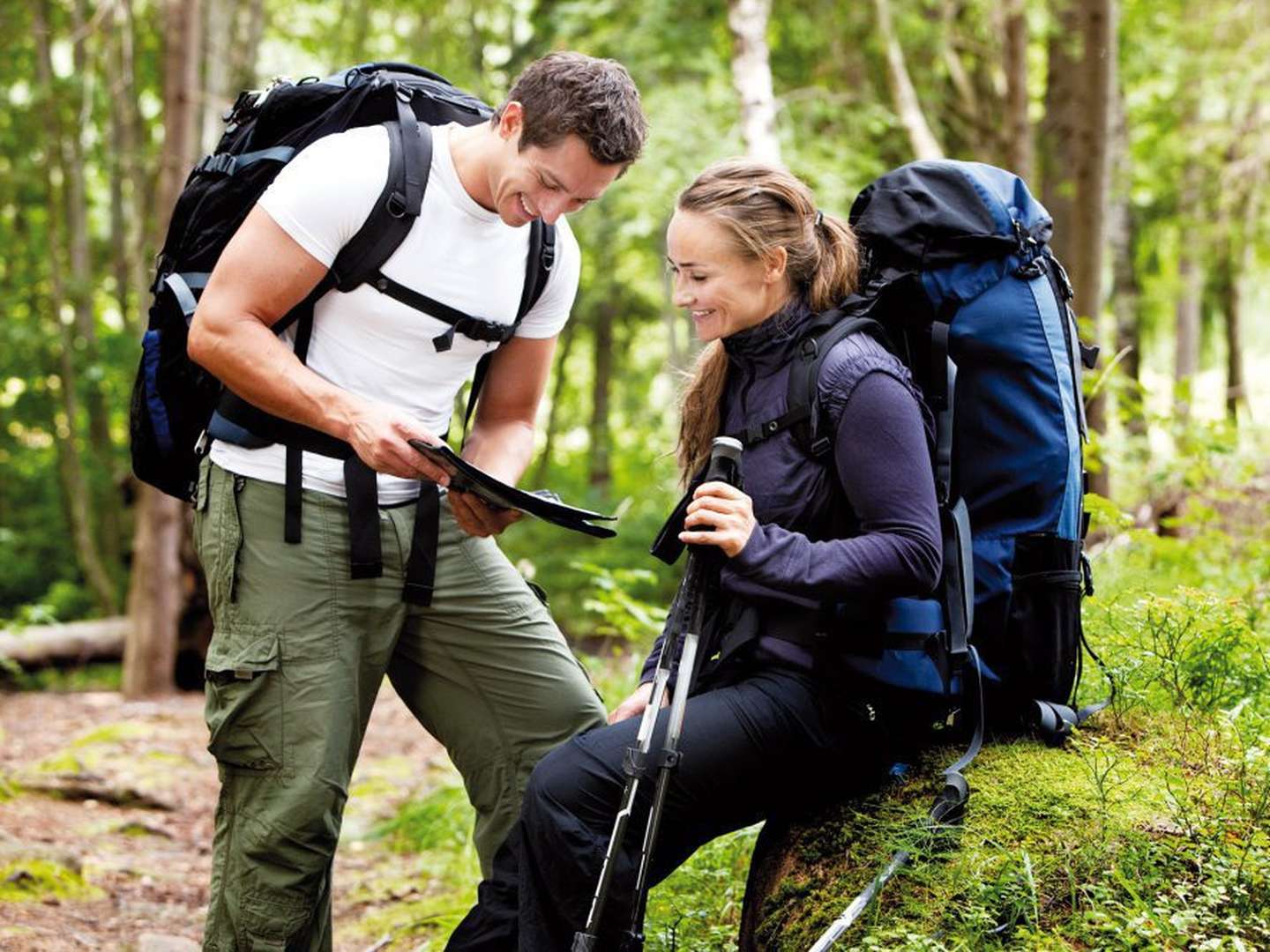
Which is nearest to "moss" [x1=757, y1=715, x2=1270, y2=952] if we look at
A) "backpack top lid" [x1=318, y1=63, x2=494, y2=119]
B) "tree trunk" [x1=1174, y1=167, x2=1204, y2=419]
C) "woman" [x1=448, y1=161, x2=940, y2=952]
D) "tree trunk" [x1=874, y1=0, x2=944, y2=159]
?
"woman" [x1=448, y1=161, x2=940, y2=952]

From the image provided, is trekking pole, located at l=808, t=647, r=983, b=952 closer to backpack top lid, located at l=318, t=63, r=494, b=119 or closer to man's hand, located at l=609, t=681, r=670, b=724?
man's hand, located at l=609, t=681, r=670, b=724

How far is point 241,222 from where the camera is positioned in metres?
3.34

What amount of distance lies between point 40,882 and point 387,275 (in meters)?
3.31

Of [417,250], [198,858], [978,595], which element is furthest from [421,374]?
[198,858]

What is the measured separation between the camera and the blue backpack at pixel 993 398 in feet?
10.1

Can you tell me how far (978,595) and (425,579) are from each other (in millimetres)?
1438

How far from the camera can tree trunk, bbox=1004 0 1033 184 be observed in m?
9.88

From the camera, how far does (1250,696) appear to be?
3570 millimetres

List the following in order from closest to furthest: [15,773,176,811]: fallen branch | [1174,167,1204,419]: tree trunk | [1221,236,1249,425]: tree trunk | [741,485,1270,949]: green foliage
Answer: [741,485,1270,949]: green foliage, [15,773,176,811]: fallen branch, [1174,167,1204,419]: tree trunk, [1221,236,1249,425]: tree trunk

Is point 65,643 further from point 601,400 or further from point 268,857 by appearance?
point 268,857

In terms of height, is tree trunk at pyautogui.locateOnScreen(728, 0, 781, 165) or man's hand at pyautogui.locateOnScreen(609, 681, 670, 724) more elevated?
tree trunk at pyautogui.locateOnScreen(728, 0, 781, 165)

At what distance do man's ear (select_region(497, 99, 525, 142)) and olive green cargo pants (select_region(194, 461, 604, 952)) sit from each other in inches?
40.2

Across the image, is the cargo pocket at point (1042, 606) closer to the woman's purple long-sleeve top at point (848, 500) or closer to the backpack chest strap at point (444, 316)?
the woman's purple long-sleeve top at point (848, 500)

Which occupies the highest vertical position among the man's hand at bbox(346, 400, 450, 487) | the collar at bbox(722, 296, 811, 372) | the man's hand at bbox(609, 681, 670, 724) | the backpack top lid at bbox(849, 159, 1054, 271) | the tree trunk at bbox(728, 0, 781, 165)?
the tree trunk at bbox(728, 0, 781, 165)
